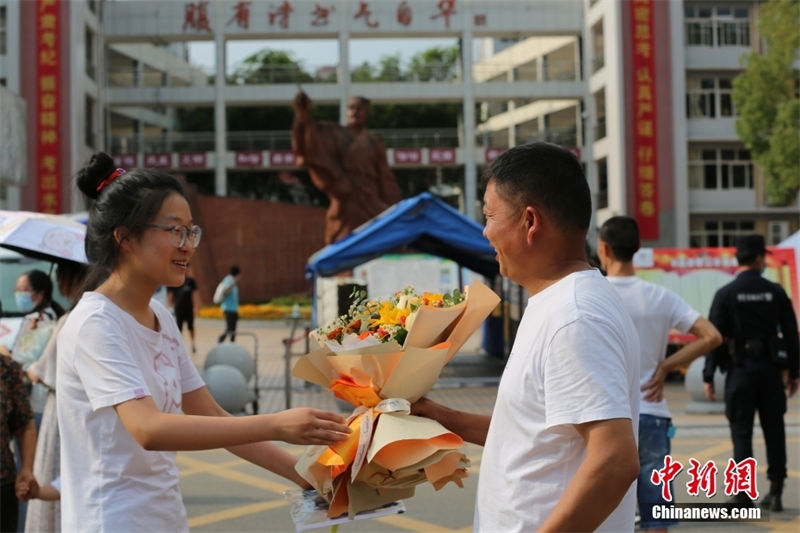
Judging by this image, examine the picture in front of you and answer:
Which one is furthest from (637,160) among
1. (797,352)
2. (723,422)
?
(797,352)

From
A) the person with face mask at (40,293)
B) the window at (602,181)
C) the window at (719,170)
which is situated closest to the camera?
the person with face mask at (40,293)

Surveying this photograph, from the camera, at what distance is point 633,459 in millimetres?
1924

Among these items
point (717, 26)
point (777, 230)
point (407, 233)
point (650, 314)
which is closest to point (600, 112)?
point (717, 26)

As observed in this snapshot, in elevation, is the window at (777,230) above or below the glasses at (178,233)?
above

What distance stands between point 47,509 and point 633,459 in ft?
10.5

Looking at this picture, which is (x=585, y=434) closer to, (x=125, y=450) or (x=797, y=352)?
(x=125, y=450)

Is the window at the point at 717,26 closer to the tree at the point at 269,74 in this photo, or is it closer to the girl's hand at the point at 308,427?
the tree at the point at 269,74

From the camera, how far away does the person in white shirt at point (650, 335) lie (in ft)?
15.5

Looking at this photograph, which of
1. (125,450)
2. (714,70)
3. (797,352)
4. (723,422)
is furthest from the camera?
(714,70)

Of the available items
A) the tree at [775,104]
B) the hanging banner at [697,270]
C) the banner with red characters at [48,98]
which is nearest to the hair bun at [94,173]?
the hanging banner at [697,270]

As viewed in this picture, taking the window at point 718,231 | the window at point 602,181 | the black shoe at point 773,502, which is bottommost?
the black shoe at point 773,502

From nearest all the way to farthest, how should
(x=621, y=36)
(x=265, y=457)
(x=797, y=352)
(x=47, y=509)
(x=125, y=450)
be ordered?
1. (x=125, y=450)
2. (x=265, y=457)
3. (x=47, y=509)
4. (x=797, y=352)
5. (x=621, y=36)

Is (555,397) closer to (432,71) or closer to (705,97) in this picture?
(705,97)

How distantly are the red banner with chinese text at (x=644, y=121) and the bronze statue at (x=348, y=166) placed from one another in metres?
15.5
